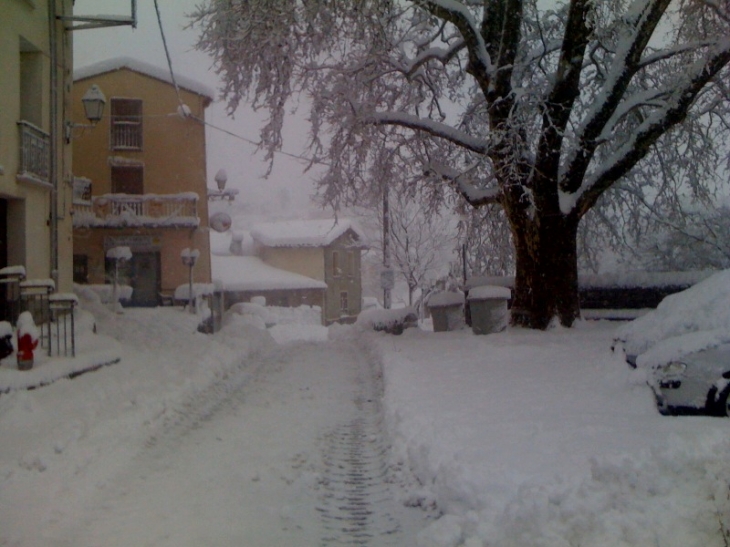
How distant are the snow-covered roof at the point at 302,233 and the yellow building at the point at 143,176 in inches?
627

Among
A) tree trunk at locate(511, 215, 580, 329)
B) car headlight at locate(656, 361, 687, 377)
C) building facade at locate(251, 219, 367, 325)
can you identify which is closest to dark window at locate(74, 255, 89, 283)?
building facade at locate(251, 219, 367, 325)

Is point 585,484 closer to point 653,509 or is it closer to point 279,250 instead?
point 653,509

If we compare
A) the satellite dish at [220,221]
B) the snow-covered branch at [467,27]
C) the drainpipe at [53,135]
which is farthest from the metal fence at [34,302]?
the satellite dish at [220,221]

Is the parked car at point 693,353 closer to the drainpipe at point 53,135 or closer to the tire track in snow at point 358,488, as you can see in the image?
the tire track in snow at point 358,488

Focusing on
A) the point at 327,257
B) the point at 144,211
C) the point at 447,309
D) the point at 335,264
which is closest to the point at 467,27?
the point at 447,309

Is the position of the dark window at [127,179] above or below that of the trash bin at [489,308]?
above

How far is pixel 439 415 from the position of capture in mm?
7301

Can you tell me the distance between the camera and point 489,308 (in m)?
15.8

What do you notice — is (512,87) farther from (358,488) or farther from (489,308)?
(358,488)

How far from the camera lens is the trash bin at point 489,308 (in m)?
15.8

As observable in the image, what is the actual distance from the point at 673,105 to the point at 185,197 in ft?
68.1

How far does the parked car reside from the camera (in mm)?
6816

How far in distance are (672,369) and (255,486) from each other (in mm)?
4196

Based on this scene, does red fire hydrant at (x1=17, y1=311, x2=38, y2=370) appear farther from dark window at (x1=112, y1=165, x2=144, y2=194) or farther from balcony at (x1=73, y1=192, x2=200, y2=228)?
dark window at (x1=112, y1=165, x2=144, y2=194)
